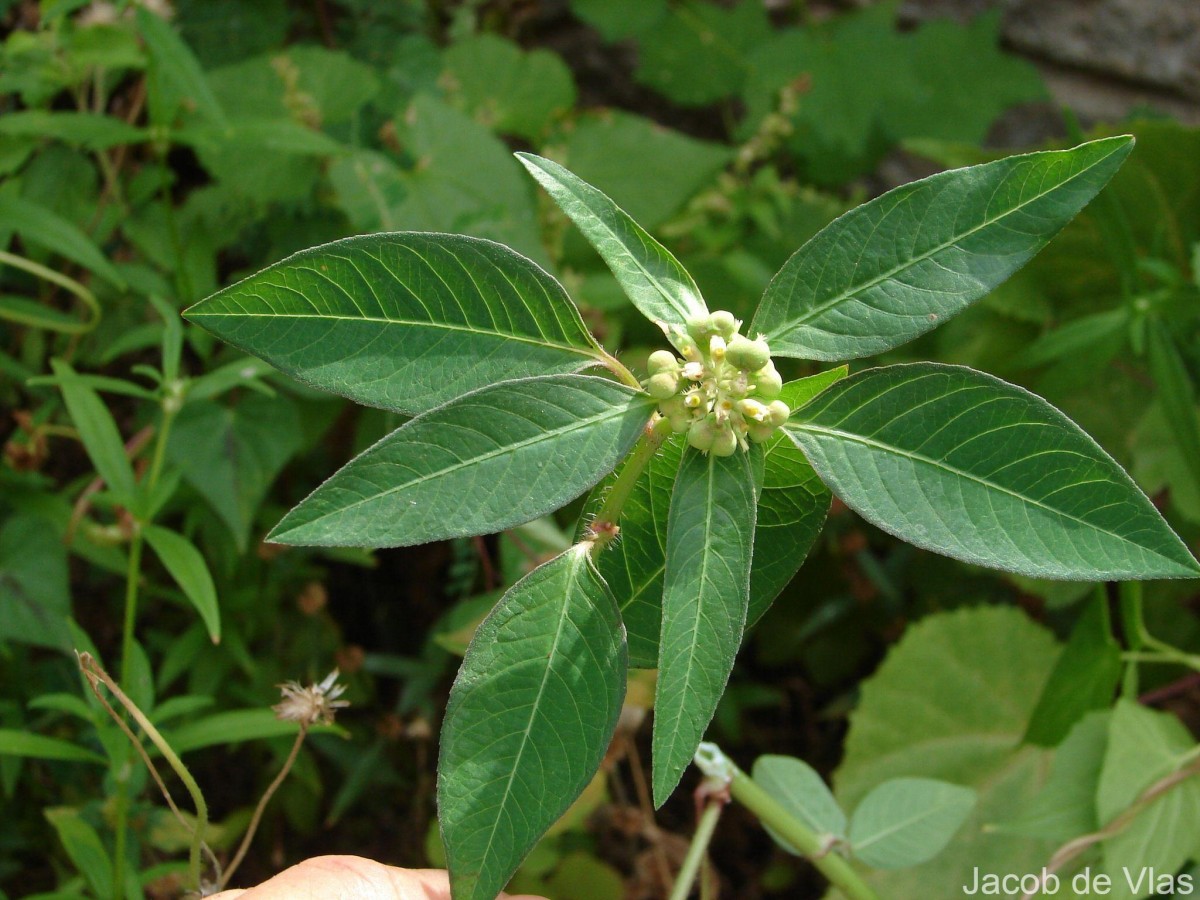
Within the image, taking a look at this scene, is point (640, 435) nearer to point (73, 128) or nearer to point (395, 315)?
point (395, 315)

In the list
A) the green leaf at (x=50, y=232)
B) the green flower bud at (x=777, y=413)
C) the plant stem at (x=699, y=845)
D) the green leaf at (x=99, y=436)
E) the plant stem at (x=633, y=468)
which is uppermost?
the green flower bud at (x=777, y=413)

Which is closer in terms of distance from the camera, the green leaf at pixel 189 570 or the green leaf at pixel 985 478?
the green leaf at pixel 985 478

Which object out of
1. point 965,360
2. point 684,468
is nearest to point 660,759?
point 684,468

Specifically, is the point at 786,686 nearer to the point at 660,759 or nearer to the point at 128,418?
the point at 128,418

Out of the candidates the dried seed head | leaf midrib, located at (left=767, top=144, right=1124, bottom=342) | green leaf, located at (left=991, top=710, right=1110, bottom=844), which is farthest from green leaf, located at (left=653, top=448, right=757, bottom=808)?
green leaf, located at (left=991, top=710, right=1110, bottom=844)

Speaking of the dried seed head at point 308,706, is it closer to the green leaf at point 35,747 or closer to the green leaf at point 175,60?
the green leaf at point 35,747

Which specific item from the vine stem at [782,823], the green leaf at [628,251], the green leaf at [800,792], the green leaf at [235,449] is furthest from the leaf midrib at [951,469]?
the green leaf at [235,449]

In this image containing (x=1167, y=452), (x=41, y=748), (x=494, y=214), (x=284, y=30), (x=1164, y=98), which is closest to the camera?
(x=41, y=748)

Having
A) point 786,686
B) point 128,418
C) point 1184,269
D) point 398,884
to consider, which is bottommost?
point 786,686
